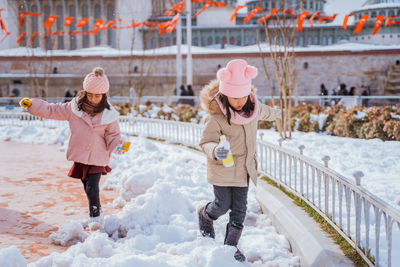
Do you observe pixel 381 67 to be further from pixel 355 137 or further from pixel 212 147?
pixel 212 147

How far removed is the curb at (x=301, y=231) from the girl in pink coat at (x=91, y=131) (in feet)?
5.31

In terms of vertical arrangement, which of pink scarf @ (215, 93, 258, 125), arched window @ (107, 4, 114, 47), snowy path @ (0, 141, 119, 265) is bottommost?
snowy path @ (0, 141, 119, 265)

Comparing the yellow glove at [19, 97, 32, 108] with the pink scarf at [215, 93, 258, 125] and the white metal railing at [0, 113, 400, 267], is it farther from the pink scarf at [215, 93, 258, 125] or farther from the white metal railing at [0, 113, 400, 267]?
the white metal railing at [0, 113, 400, 267]

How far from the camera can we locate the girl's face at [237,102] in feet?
10.1

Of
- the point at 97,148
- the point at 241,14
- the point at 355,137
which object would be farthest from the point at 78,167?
the point at 241,14

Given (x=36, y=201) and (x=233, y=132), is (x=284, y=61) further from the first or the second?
(x=233, y=132)

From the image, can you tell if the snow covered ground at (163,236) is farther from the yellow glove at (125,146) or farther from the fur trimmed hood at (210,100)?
the fur trimmed hood at (210,100)

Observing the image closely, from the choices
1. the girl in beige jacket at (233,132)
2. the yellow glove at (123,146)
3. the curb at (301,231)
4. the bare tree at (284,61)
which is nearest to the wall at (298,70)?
the bare tree at (284,61)

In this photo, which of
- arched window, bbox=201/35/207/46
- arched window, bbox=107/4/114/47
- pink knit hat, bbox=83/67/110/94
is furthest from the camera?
arched window, bbox=107/4/114/47

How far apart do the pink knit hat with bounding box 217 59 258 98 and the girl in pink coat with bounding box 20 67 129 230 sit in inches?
52.8

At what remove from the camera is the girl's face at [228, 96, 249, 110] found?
309 cm

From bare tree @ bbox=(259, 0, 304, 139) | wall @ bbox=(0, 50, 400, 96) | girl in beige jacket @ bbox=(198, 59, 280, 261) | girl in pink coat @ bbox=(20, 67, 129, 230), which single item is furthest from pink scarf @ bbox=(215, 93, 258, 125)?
wall @ bbox=(0, 50, 400, 96)

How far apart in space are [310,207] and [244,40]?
101 ft

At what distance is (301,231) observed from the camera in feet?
11.3
